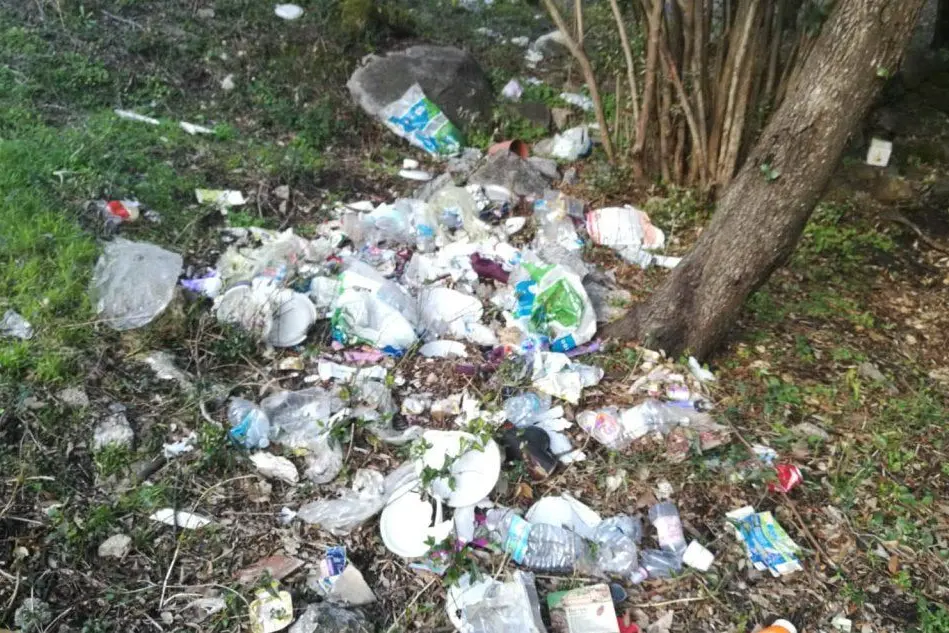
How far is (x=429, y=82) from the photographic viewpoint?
16.8 ft

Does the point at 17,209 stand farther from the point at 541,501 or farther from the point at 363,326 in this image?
the point at 541,501

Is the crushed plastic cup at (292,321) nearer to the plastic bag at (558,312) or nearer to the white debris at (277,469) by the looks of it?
the white debris at (277,469)

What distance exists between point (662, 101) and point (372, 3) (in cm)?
258

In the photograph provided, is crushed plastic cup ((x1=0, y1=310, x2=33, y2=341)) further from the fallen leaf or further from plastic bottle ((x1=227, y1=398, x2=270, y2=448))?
the fallen leaf

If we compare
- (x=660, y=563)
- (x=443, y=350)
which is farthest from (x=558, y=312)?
(x=660, y=563)

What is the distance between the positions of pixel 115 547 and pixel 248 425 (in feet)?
1.84

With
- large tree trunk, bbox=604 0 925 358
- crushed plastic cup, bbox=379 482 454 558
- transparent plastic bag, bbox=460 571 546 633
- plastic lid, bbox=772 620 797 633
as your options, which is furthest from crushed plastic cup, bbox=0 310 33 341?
plastic lid, bbox=772 620 797 633

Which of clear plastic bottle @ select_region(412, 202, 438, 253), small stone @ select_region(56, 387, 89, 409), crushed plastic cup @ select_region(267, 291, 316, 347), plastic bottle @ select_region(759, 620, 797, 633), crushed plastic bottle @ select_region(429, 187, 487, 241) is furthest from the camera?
crushed plastic bottle @ select_region(429, 187, 487, 241)

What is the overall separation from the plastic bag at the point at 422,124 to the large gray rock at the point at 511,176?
569 mm

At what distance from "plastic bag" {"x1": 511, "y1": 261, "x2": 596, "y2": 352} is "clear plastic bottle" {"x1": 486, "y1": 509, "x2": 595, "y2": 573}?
932mm

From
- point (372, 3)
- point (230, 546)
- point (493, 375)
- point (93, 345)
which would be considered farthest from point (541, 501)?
point (372, 3)

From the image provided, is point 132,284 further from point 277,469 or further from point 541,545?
point 541,545

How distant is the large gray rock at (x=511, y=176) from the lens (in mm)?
4219

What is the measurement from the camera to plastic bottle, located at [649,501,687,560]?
2.29 metres
